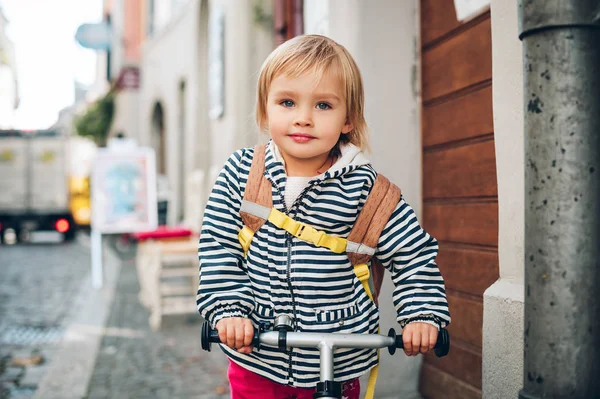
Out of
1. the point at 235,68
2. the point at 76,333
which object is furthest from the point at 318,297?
the point at 235,68

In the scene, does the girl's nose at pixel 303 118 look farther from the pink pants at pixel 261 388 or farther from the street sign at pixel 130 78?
the street sign at pixel 130 78

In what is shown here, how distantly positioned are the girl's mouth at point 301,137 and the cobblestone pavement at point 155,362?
2.77 m

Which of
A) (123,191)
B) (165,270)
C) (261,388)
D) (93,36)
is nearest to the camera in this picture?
(261,388)

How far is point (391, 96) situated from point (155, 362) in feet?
9.01

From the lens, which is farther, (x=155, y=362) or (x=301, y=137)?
(x=155, y=362)

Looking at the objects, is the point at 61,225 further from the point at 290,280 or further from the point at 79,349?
the point at 290,280

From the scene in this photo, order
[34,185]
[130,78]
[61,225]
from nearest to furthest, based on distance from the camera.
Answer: [130,78], [61,225], [34,185]

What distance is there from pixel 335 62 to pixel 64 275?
380 inches

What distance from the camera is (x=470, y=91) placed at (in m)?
3.13

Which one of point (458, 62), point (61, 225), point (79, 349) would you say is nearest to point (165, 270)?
point (79, 349)

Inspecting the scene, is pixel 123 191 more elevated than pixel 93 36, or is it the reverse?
pixel 93 36

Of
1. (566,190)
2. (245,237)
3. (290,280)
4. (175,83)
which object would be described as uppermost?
(175,83)

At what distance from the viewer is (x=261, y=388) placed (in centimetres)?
197

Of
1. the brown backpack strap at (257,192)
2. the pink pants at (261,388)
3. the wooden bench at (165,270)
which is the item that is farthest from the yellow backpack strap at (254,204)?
the wooden bench at (165,270)
